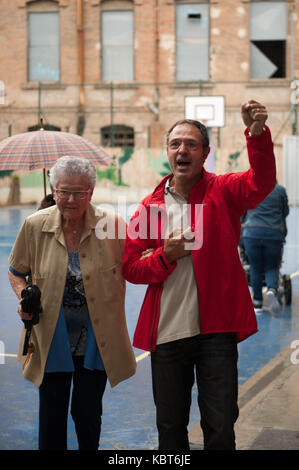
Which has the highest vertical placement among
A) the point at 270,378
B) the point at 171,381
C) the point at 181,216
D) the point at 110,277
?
the point at 181,216

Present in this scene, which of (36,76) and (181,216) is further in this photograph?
(36,76)

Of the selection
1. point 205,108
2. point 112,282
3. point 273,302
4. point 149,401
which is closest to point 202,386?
point 112,282

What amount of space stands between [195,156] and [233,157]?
89.2ft

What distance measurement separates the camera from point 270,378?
264 inches

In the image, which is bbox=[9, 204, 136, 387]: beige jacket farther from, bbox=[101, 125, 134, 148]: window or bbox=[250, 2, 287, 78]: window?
bbox=[250, 2, 287, 78]: window

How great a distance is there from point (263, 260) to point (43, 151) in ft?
15.4

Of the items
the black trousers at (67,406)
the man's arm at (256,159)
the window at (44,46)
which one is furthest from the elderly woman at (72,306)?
the window at (44,46)

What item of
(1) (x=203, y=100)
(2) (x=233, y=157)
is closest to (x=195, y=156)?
(1) (x=203, y=100)

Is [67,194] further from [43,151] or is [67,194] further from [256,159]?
[43,151]

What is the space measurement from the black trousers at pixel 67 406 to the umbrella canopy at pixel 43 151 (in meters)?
2.34

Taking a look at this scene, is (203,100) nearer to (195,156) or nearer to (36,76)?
(36,76)

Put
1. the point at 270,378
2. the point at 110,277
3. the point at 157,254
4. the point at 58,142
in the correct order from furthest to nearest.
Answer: the point at 270,378, the point at 58,142, the point at 110,277, the point at 157,254

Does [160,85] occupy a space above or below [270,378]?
above

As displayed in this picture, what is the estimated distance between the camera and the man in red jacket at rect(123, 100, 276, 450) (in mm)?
3594
